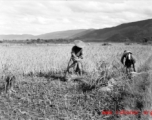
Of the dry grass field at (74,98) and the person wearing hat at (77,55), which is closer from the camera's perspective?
the dry grass field at (74,98)

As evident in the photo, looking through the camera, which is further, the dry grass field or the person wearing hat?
the person wearing hat

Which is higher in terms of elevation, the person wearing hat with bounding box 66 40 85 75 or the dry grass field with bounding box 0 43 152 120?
the person wearing hat with bounding box 66 40 85 75

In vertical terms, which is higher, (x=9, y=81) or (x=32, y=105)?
(x=9, y=81)

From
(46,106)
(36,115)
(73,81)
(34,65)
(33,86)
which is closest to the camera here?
(36,115)

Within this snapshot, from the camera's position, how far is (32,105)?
16.5 feet

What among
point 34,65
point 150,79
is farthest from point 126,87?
point 34,65

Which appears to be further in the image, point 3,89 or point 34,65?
point 34,65

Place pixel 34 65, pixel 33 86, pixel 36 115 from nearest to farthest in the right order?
pixel 36 115 < pixel 33 86 < pixel 34 65

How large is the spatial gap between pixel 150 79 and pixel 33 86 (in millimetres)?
3397

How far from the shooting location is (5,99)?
5.40m

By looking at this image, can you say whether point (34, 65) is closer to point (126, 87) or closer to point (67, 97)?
point (67, 97)

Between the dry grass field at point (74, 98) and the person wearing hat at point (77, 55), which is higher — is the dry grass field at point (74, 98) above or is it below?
below

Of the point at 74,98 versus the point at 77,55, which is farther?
the point at 77,55

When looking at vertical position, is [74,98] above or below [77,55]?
below
